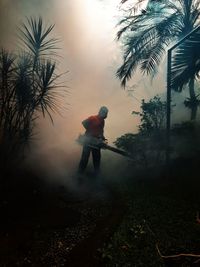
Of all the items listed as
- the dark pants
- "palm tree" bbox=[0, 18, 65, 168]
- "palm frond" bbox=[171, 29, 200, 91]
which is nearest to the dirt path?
the dark pants

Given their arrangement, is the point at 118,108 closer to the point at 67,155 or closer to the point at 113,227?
the point at 67,155

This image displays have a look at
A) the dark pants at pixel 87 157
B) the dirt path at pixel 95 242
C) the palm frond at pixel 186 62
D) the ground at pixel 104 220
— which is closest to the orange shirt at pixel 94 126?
the dark pants at pixel 87 157

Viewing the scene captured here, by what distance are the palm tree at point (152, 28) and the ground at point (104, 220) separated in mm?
4016

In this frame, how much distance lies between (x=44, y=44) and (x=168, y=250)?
7183 millimetres

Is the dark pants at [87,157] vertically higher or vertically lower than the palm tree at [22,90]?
lower

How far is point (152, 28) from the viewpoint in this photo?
38.5 feet

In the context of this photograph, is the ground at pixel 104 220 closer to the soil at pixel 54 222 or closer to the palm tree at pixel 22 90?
the soil at pixel 54 222

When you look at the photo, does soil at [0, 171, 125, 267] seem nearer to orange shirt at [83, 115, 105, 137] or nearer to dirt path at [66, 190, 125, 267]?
dirt path at [66, 190, 125, 267]

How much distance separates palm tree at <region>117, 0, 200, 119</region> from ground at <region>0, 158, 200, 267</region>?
4016 millimetres

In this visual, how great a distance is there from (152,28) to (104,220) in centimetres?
746

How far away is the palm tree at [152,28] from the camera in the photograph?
11.7 meters

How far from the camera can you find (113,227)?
6.16 meters

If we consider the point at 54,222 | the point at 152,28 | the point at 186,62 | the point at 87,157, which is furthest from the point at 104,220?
the point at 152,28

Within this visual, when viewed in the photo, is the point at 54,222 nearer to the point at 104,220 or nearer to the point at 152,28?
the point at 104,220
